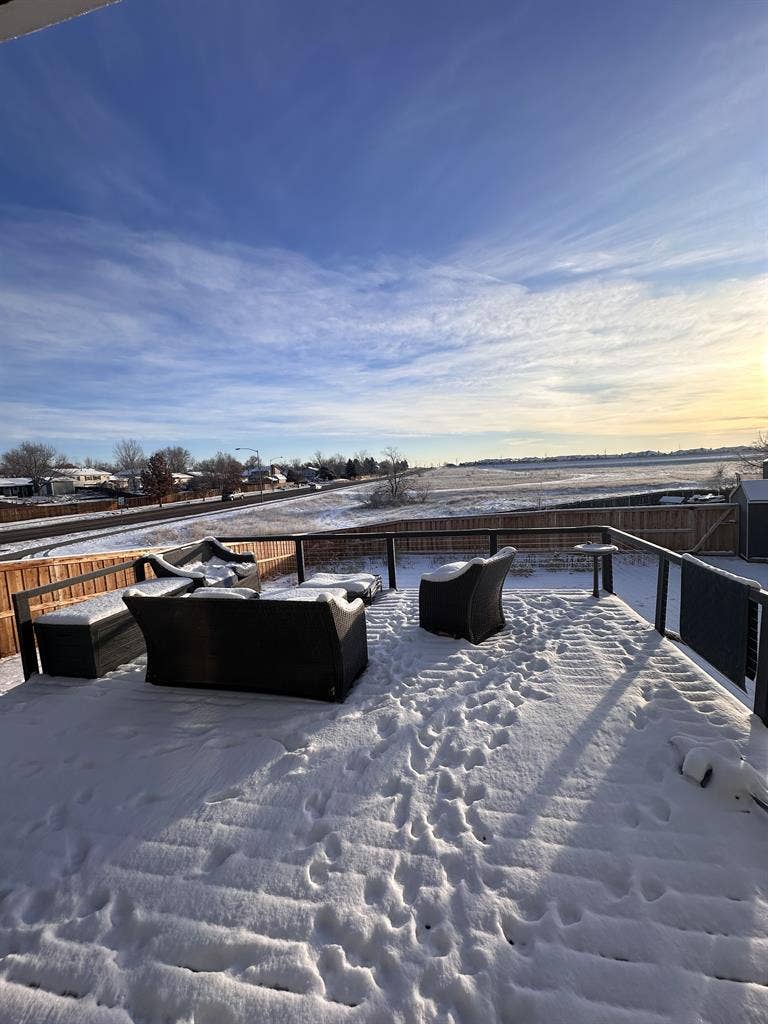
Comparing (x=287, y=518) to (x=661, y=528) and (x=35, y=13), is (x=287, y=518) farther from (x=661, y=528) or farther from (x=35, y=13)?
(x=35, y=13)

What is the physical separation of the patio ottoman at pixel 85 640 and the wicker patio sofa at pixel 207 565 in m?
0.85

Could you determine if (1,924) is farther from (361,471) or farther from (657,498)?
(361,471)

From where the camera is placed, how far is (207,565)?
6.04 metres

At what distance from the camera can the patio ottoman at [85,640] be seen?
3693mm

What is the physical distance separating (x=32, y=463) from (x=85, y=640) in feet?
242

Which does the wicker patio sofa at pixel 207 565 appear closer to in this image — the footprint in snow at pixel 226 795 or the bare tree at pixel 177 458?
the footprint in snow at pixel 226 795

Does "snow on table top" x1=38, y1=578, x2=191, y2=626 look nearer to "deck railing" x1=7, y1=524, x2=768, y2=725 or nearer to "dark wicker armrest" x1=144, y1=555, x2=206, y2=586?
"deck railing" x1=7, y1=524, x2=768, y2=725

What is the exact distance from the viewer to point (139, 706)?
10.5 ft

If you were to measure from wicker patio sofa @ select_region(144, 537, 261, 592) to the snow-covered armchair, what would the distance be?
8.00 ft

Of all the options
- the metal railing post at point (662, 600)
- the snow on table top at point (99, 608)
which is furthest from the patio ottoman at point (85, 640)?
the metal railing post at point (662, 600)

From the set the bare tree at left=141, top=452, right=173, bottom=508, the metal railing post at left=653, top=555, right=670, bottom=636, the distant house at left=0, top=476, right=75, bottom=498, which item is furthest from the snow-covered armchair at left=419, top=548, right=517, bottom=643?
the distant house at left=0, top=476, right=75, bottom=498

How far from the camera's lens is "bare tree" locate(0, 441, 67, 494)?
2339 inches

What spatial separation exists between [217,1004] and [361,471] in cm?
9349

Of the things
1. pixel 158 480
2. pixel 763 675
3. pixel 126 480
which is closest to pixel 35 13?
pixel 763 675
